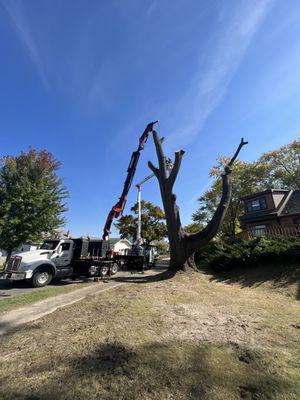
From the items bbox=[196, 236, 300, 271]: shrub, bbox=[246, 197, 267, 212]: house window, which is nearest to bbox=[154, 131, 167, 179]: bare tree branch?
bbox=[196, 236, 300, 271]: shrub

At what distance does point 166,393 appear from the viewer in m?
2.85

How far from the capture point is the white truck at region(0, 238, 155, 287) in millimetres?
11812

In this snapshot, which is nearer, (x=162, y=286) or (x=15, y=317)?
(x=15, y=317)

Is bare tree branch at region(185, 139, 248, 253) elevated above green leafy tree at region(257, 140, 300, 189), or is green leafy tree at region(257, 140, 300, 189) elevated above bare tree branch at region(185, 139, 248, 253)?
green leafy tree at region(257, 140, 300, 189)

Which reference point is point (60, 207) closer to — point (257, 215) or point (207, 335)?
point (207, 335)

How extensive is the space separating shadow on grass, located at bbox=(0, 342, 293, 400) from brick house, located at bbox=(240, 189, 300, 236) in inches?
890

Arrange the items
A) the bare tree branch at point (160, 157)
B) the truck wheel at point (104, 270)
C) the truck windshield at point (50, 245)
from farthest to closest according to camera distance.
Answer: the truck wheel at point (104, 270) < the truck windshield at point (50, 245) < the bare tree branch at point (160, 157)

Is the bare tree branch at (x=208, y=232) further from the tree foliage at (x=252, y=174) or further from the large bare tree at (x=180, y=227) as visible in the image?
the tree foliage at (x=252, y=174)

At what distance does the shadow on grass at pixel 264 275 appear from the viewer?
9602 mm

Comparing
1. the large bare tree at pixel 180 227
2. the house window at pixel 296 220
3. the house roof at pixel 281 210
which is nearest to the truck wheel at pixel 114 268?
the large bare tree at pixel 180 227

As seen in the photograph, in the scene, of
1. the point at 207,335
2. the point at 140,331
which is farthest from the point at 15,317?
the point at 207,335

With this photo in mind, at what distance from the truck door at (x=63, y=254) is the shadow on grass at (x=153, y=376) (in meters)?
10.8

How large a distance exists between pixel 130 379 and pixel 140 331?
1.78 meters

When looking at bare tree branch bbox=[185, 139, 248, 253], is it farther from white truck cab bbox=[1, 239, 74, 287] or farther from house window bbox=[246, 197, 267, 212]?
house window bbox=[246, 197, 267, 212]
